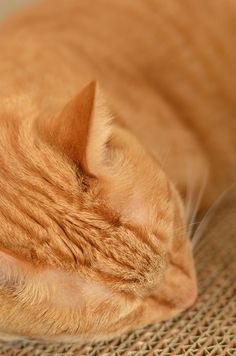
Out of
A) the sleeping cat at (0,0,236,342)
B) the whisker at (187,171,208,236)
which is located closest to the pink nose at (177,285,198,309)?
the sleeping cat at (0,0,236,342)

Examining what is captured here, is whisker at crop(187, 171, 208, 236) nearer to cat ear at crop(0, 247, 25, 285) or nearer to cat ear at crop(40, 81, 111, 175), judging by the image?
cat ear at crop(40, 81, 111, 175)

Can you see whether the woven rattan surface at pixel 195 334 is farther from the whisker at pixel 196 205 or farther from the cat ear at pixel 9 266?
the cat ear at pixel 9 266

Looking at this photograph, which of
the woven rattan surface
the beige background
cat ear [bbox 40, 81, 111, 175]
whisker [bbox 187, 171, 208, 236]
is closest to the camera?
cat ear [bbox 40, 81, 111, 175]

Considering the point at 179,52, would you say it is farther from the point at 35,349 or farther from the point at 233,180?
the point at 35,349

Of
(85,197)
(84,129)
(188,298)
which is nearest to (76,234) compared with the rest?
(85,197)

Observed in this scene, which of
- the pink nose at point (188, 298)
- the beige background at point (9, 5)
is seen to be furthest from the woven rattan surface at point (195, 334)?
the beige background at point (9, 5)

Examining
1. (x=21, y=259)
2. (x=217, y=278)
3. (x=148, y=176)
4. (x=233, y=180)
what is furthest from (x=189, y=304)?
(x=233, y=180)
